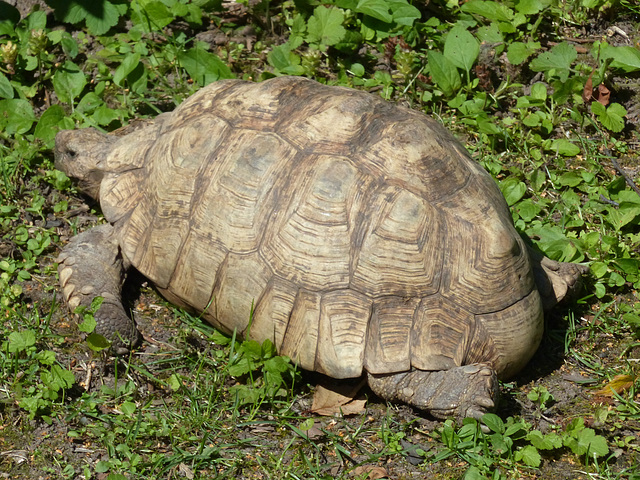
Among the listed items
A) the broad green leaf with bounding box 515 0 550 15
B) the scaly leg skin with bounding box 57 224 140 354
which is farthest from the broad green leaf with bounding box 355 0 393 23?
the scaly leg skin with bounding box 57 224 140 354

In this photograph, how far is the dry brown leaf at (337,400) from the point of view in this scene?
3939 millimetres

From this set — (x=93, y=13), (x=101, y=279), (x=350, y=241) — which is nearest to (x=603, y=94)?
(x=350, y=241)

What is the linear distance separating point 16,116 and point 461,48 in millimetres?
3180

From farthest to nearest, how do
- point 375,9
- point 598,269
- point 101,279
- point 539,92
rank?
point 375,9 < point 539,92 < point 598,269 < point 101,279

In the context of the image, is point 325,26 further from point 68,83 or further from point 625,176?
point 625,176

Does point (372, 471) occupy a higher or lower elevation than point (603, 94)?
lower

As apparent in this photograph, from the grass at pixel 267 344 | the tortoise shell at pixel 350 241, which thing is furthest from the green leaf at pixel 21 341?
the tortoise shell at pixel 350 241

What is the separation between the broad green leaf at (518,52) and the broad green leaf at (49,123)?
3.27 m

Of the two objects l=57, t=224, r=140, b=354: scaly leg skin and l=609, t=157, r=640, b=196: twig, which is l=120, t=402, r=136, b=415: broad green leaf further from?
l=609, t=157, r=640, b=196: twig

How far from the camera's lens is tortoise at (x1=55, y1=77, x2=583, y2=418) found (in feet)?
12.3

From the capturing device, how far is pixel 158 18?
5.92 meters

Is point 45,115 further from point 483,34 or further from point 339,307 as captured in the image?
point 483,34

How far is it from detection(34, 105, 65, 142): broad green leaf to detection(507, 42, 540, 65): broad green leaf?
327cm

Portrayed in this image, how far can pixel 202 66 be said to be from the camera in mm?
5621
